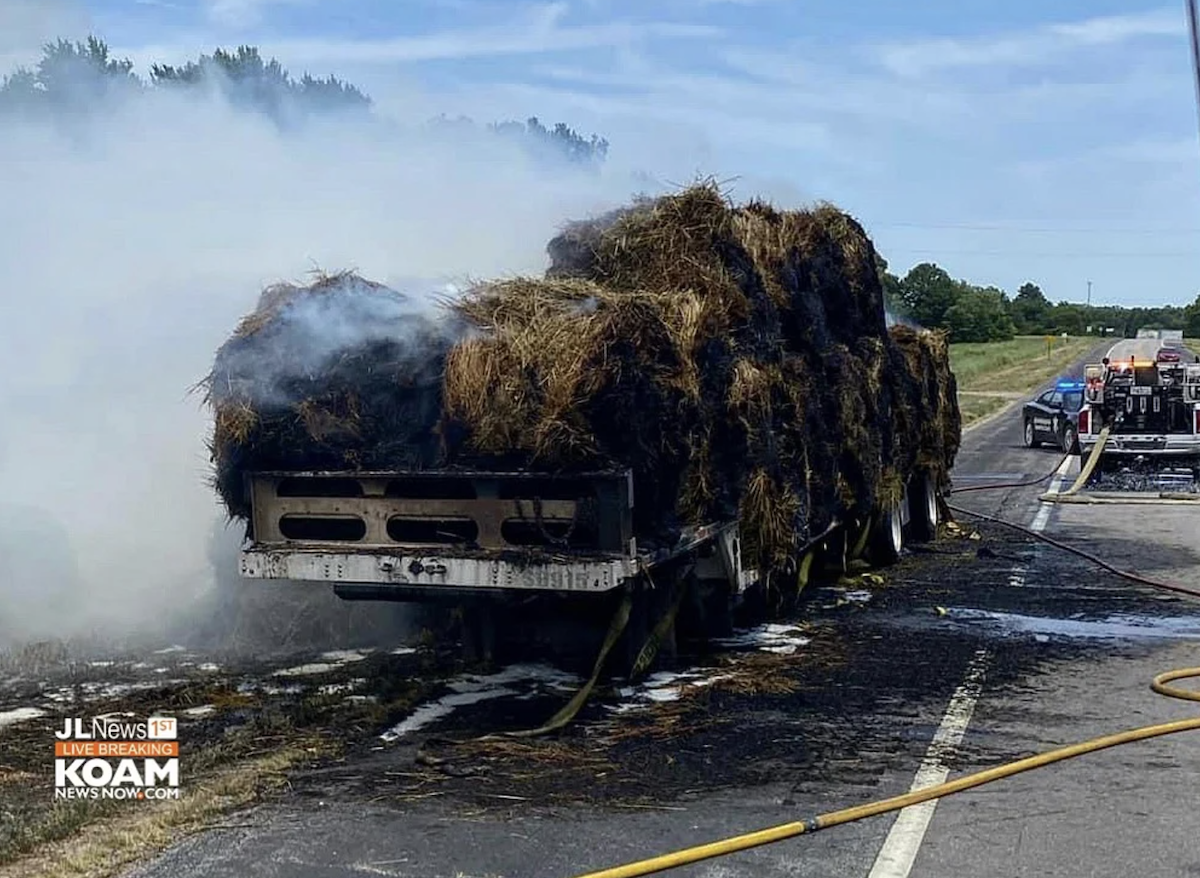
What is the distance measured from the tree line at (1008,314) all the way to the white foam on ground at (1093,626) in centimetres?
2958

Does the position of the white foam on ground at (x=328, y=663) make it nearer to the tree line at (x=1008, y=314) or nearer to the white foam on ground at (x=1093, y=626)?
the white foam on ground at (x=1093, y=626)

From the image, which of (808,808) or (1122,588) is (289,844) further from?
→ (1122,588)

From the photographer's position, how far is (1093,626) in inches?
394

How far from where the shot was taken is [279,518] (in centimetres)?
743

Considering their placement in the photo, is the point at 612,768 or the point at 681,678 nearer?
the point at 612,768

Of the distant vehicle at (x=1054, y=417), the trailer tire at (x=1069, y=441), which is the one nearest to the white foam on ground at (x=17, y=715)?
the trailer tire at (x=1069, y=441)

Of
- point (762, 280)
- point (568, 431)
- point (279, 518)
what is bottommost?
point (279, 518)

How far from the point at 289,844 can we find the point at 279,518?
2442mm

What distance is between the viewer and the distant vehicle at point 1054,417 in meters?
27.0

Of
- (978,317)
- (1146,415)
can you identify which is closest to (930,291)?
(978,317)

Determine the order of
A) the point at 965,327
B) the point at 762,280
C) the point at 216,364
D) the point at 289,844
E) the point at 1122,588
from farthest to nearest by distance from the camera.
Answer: the point at 965,327 < the point at 1122,588 < the point at 762,280 < the point at 216,364 < the point at 289,844

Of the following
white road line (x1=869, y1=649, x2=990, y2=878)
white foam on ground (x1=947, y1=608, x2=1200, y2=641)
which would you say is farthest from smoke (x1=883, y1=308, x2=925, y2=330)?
white road line (x1=869, y1=649, x2=990, y2=878)

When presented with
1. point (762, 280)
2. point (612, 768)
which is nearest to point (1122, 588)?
point (762, 280)

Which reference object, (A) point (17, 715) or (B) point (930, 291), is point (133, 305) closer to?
(A) point (17, 715)
